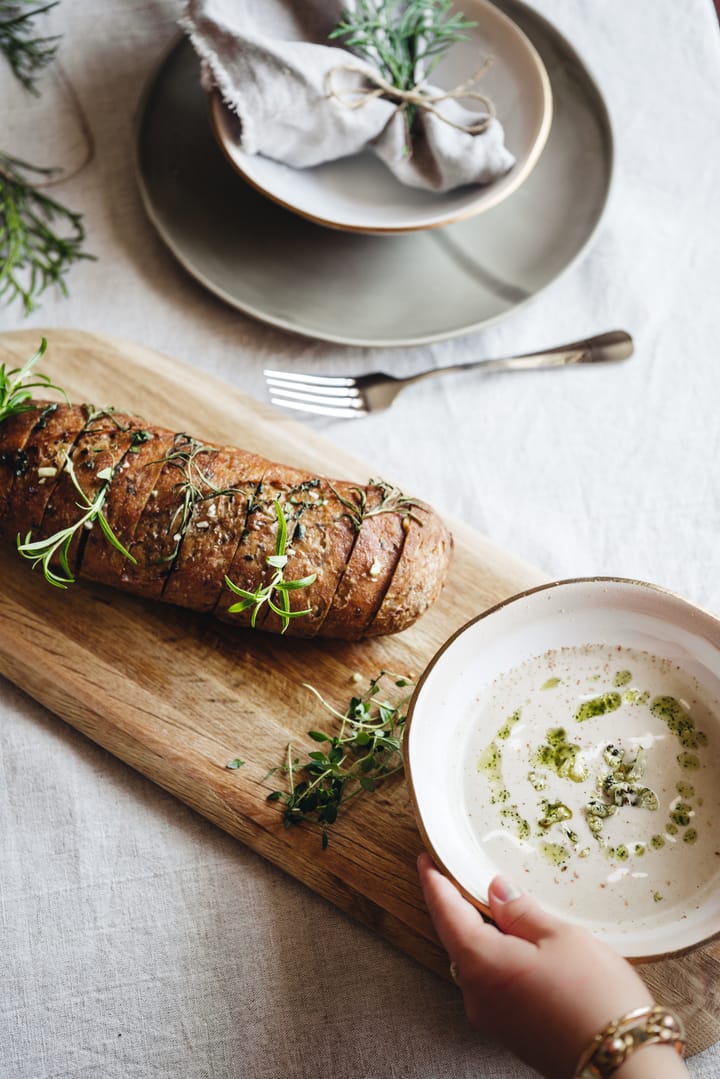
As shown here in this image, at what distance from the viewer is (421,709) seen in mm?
1757

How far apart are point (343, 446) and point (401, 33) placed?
1.06 metres

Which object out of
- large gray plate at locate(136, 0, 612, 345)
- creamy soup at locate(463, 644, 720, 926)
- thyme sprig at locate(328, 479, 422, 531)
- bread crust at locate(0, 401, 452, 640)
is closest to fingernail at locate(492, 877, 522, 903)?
creamy soup at locate(463, 644, 720, 926)

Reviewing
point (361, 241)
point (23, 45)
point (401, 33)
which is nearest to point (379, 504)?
point (361, 241)

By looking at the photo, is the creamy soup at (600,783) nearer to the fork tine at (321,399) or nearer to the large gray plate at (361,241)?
the fork tine at (321,399)

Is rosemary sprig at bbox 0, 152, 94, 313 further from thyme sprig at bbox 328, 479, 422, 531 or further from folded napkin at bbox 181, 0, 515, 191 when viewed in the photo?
thyme sprig at bbox 328, 479, 422, 531

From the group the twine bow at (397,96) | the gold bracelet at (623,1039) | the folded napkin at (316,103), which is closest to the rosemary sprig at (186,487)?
the folded napkin at (316,103)

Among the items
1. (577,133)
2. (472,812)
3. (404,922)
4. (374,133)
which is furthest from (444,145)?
(404,922)

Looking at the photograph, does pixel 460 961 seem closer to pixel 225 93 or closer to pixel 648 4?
pixel 225 93

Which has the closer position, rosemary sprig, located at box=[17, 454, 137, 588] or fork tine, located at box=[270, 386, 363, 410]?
rosemary sprig, located at box=[17, 454, 137, 588]

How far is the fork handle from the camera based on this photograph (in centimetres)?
238

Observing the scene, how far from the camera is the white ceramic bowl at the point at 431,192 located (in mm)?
2281

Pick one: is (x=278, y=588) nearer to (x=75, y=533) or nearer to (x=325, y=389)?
(x=75, y=533)

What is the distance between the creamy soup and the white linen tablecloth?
0.32 m

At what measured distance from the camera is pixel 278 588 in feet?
6.03
